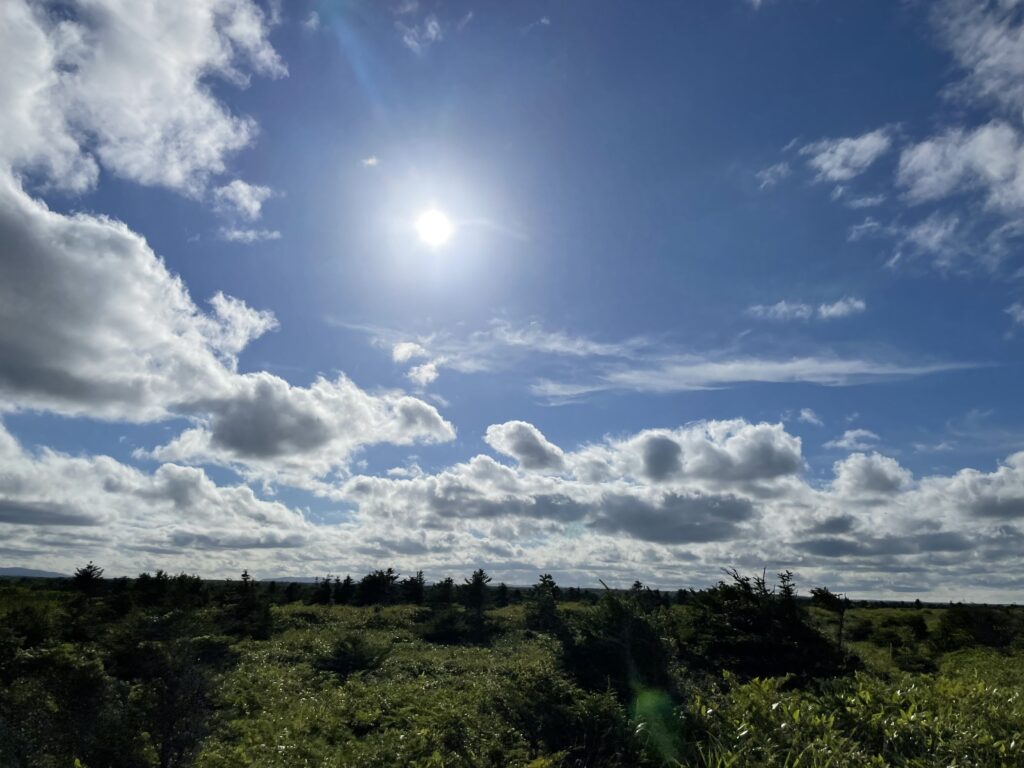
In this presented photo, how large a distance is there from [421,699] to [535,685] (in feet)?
28.6

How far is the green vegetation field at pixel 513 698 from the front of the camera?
8297 mm

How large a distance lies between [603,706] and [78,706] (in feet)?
35.1

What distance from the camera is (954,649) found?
45.2 metres

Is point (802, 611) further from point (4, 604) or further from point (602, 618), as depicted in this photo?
point (4, 604)

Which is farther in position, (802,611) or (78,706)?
(802,611)

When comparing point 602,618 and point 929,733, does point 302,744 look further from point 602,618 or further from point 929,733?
point 929,733

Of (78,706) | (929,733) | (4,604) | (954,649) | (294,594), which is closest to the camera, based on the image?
(929,733)

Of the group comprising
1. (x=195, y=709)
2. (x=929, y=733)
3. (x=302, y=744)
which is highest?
(x=929, y=733)

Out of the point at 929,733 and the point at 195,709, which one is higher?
the point at 929,733

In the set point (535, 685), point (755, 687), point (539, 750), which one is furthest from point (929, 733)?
point (535, 685)

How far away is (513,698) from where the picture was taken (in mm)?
16859

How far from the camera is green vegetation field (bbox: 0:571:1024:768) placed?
830cm

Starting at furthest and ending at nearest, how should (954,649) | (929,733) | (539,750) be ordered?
(954,649) < (539,750) < (929,733)

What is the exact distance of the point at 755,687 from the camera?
9.48 meters
